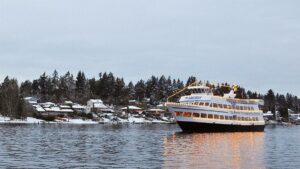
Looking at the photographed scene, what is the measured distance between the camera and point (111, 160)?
42.8m

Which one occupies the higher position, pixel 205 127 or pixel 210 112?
pixel 210 112

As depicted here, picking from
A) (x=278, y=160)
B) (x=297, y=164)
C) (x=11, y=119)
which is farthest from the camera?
(x=11, y=119)

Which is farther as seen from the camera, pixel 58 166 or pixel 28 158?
pixel 28 158

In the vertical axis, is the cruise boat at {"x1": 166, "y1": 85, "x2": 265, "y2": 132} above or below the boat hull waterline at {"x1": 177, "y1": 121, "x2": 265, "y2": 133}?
above

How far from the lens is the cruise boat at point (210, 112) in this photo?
105 metres

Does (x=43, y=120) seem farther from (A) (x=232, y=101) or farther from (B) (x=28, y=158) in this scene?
(B) (x=28, y=158)

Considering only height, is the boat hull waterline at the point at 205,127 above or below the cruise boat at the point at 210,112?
below

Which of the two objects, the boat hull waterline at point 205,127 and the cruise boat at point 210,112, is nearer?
the cruise boat at point 210,112

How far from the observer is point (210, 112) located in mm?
107562

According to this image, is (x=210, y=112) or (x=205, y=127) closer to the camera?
(x=205, y=127)

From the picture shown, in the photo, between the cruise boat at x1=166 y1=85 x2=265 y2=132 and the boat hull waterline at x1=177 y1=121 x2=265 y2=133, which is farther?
the boat hull waterline at x1=177 y1=121 x2=265 y2=133

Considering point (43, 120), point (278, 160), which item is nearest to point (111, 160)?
point (278, 160)

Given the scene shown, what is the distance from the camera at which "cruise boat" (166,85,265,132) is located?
105 m

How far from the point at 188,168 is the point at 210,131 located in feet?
235
